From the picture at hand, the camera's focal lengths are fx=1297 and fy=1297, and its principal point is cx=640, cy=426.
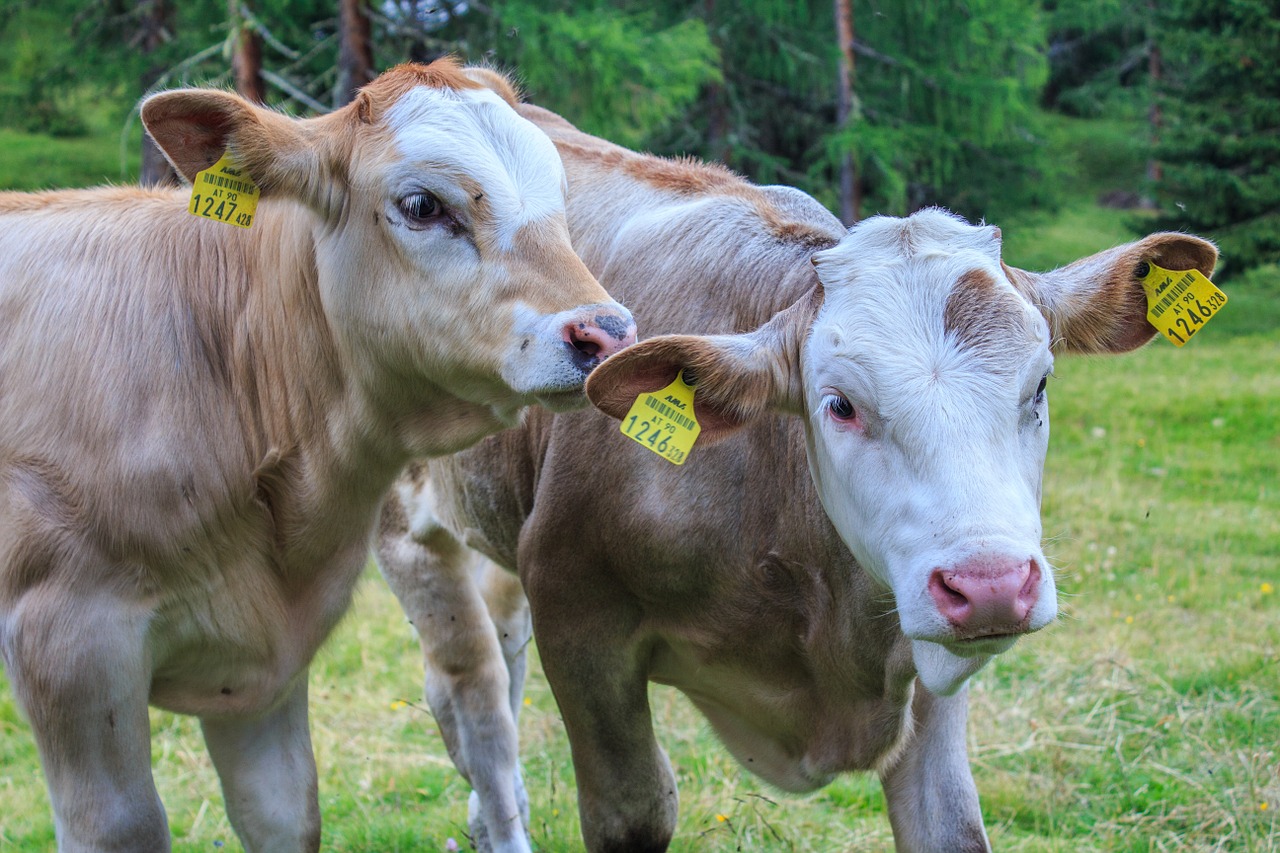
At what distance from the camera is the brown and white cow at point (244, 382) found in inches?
128

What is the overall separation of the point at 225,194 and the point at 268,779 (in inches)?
69.7

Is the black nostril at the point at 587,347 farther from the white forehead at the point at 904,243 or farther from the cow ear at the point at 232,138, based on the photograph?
the cow ear at the point at 232,138

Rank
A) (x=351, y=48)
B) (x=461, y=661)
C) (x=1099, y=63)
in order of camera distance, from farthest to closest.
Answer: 1. (x=1099, y=63)
2. (x=351, y=48)
3. (x=461, y=661)

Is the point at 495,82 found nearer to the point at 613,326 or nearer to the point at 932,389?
the point at 613,326

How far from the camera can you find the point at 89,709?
3.25 meters

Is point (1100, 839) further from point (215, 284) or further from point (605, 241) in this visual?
point (215, 284)

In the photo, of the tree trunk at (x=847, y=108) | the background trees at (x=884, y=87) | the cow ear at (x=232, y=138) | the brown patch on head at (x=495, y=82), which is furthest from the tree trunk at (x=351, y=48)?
the tree trunk at (x=847, y=108)

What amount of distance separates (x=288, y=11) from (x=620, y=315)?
12.5 meters

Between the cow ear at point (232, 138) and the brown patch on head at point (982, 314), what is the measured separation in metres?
1.71

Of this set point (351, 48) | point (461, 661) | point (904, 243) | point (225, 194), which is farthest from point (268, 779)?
point (351, 48)

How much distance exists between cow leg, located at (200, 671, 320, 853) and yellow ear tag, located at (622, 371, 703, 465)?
1492 millimetres

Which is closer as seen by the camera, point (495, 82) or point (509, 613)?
point (495, 82)

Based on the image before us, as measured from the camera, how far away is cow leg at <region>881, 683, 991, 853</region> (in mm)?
3729

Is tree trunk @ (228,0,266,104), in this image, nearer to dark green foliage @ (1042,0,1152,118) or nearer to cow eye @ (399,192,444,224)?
cow eye @ (399,192,444,224)
